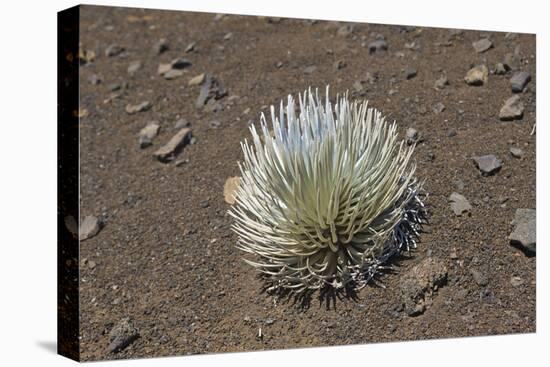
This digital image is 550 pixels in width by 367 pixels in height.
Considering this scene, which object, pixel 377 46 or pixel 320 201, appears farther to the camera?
pixel 377 46

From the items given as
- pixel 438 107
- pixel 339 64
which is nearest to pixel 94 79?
pixel 339 64

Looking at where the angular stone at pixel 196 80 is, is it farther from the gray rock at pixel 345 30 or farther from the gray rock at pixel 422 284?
the gray rock at pixel 422 284

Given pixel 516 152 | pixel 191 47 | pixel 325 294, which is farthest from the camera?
pixel 516 152

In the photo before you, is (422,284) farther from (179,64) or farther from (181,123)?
(179,64)

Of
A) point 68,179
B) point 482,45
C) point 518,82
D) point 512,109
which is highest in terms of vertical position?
point 482,45

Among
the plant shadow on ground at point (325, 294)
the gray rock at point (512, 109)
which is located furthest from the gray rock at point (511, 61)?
the plant shadow on ground at point (325, 294)

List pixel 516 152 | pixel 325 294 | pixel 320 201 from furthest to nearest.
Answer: pixel 516 152
pixel 325 294
pixel 320 201

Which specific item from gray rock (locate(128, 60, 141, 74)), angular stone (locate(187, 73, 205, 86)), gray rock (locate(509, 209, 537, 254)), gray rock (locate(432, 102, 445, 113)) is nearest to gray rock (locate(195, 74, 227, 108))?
angular stone (locate(187, 73, 205, 86))

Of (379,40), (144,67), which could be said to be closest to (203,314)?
(144,67)
